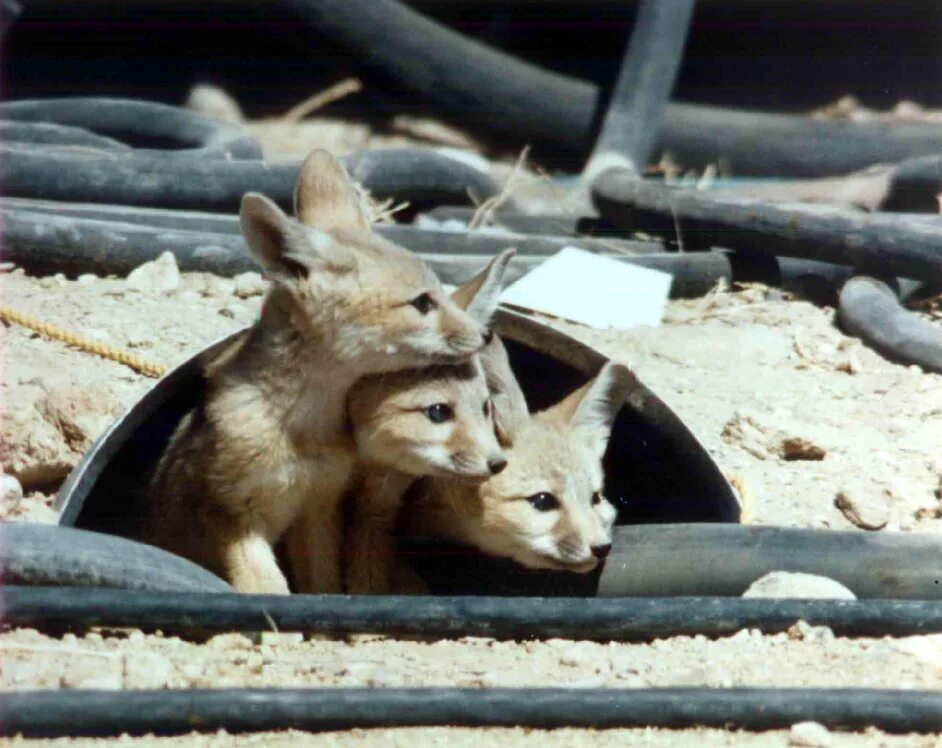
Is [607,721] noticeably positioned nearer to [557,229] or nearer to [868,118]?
[557,229]

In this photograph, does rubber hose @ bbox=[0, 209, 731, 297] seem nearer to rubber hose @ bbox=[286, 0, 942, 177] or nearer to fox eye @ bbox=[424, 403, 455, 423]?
fox eye @ bbox=[424, 403, 455, 423]

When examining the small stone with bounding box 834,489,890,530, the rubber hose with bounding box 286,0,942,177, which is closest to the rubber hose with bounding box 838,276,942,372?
the small stone with bounding box 834,489,890,530

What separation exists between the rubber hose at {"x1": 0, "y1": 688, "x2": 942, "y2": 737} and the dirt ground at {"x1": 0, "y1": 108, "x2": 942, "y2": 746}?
0.03 metres

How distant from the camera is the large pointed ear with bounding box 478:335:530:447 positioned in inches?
161

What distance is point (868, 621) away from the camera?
3.32 m

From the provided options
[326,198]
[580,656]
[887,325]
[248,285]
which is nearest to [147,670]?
[580,656]

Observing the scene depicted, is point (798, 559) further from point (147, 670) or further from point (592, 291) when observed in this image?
point (592, 291)

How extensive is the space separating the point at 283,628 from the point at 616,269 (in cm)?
297

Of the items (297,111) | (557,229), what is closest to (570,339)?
(557,229)

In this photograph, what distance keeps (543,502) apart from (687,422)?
854 mm

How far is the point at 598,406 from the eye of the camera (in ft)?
13.8

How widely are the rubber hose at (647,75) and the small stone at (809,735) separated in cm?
530

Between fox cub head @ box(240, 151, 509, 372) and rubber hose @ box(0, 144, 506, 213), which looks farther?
rubber hose @ box(0, 144, 506, 213)

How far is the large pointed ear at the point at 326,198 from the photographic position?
416 centimetres
